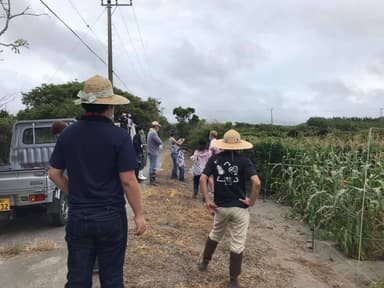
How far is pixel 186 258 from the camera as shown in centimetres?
585

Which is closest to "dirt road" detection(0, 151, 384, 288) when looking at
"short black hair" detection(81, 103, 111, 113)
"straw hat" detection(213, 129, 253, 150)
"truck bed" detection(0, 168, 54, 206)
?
"truck bed" detection(0, 168, 54, 206)

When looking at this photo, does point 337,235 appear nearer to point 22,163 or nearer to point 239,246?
point 239,246

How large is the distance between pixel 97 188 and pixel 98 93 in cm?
72

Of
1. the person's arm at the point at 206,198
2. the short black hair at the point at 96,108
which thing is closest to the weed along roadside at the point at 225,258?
the person's arm at the point at 206,198

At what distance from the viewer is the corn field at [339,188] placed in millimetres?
6684

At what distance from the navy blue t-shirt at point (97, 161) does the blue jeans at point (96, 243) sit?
3.2 inches

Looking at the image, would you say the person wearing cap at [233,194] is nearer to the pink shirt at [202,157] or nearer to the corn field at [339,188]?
the corn field at [339,188]

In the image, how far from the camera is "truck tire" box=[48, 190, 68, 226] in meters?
7.18

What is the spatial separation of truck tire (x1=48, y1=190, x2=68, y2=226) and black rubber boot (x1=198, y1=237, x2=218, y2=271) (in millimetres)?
2884

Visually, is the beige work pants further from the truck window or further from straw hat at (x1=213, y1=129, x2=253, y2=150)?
the truck window

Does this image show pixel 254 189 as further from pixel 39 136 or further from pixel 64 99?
pixel 64 99

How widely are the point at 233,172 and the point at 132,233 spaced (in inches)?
107

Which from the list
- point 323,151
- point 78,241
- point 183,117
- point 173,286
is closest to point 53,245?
point 173,286

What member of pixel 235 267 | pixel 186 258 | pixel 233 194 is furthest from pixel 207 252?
pixel 233 194
